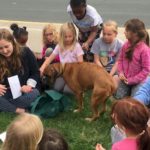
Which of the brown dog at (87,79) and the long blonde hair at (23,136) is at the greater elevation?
the long blonde hair at (23,136)

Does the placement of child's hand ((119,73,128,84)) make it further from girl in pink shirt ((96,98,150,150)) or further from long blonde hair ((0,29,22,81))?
girl in pink shirt ((96,98,150,150))

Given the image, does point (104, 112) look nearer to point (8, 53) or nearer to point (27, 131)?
point (8, 53)

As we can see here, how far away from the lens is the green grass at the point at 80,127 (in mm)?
4934

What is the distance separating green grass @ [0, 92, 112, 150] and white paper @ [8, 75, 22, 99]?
268 mm

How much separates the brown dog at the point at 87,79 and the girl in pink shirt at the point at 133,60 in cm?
41

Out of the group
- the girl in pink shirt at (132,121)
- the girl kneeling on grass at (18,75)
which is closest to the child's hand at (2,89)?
the girl kneeling on grass at (18,75)

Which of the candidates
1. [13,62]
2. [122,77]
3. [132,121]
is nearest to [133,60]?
[122,77]

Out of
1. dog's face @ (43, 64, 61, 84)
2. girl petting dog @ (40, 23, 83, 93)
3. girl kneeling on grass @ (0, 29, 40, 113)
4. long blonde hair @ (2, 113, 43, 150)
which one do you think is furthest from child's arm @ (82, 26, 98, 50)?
long blonde hair @ (2, 113, 43, 150)

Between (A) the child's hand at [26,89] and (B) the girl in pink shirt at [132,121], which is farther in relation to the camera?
(A) the child's hand at [26,89]

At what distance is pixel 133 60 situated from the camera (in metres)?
5.77

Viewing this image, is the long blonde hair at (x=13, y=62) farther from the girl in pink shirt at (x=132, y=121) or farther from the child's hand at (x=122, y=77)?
the girl in pink shirt at (x=132, y=121)

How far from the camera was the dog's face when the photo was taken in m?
6.01

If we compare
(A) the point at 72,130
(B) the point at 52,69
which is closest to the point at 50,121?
(A) the point at 72,130

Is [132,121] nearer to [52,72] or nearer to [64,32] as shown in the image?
[52,72]
